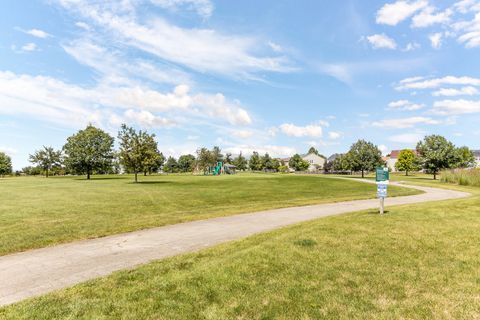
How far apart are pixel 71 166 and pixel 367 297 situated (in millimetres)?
64808

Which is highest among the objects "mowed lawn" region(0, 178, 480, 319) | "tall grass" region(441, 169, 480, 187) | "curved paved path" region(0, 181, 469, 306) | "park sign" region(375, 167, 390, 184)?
"park sign" region(375, 167, 390, 184)

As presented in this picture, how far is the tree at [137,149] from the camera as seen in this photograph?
4466 cm

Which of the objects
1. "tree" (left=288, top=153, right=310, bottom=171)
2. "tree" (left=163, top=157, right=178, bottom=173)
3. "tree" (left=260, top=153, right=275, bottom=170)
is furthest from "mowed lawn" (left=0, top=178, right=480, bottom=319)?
"tree" (left=260, top=153, right=275, bottom=170)

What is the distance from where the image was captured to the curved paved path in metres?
5.51

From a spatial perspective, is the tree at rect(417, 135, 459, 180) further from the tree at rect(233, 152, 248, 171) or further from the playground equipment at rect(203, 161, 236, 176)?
the tree at rect(233, 152, 248, 171)

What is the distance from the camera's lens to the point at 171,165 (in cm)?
13300

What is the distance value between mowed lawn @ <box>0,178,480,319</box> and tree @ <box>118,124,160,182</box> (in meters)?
39.8

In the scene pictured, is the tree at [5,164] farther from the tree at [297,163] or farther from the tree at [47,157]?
the tree at [297,163]

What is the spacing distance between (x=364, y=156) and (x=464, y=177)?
3290 centimetres

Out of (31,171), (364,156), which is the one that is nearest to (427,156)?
(364,156)

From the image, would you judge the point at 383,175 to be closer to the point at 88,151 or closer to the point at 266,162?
the point at 88,151

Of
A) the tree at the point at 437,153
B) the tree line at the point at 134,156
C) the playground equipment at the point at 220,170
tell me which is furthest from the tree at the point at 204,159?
the tree at the point at 437,153

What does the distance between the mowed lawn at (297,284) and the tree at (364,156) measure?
2415 inches

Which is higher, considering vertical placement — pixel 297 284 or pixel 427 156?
pixel 427 156
